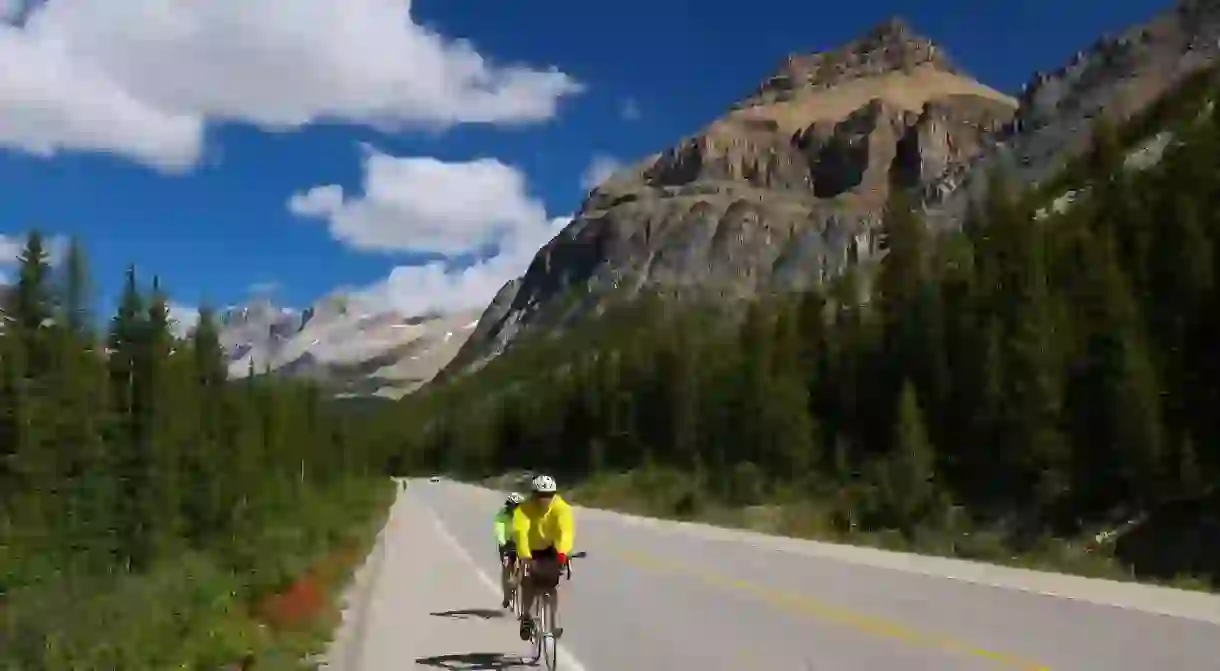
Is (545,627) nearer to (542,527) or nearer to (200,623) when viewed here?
(542,527)

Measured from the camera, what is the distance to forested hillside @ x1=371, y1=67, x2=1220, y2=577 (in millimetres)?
36094

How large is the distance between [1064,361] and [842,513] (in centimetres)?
950

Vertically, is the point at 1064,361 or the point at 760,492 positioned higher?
the point at 1064,361

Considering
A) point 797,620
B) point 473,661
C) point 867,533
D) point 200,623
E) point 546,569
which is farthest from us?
point 867,533

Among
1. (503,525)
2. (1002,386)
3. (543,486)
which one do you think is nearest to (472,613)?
(503,525)

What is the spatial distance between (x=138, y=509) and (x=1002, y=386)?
33.3 meters

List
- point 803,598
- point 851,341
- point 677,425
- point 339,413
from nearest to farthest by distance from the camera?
1. point 803,598
2. point 851,341
3. point 677,425
4. point 339,413

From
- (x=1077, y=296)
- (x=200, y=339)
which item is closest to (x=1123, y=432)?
(x=1077, y=296)

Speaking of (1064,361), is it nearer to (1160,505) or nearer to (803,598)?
(1160,505)

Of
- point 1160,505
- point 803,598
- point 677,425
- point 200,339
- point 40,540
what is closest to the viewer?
point 803,598

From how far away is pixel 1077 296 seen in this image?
44875 millimetres

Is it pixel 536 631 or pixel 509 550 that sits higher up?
pixel 509 550

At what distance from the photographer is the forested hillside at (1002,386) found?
36.1 meters

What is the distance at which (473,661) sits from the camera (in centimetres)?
1255
